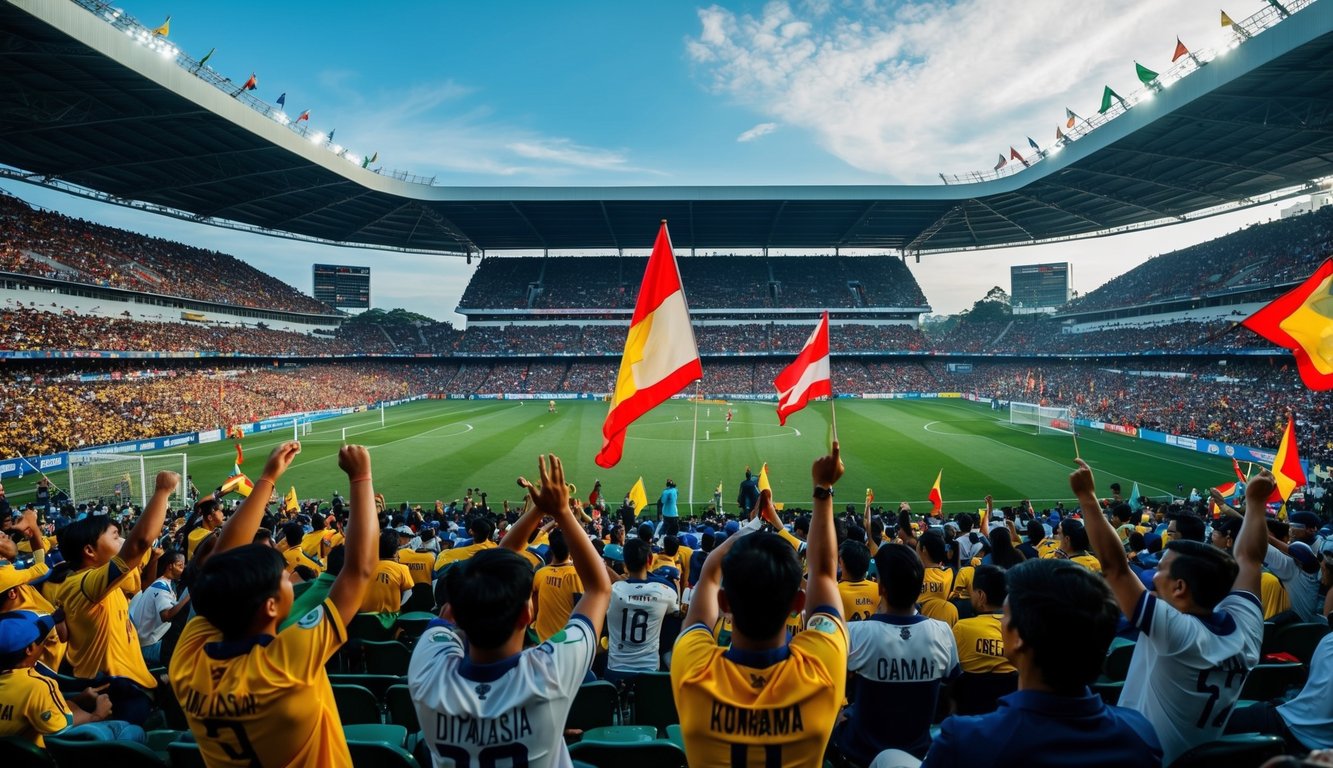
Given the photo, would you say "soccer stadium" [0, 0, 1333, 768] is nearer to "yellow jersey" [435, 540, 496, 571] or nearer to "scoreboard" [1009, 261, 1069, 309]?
"yellow jersey" [435, 540, 496, 571]

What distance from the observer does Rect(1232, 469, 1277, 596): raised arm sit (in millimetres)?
3496

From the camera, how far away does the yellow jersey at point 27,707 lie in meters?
3.31

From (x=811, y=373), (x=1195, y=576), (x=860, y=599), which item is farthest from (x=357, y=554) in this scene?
(x=811, y=373)

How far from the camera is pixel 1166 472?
26.3 m

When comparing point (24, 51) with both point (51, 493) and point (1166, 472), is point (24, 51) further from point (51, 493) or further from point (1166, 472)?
point (1166, 472)

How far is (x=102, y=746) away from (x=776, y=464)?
85.0 feet

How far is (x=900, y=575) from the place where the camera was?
352 centimetres

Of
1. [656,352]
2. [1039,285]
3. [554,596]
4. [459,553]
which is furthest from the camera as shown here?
[1039,285]

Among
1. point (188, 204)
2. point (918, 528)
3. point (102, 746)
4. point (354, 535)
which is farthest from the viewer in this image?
point (188, 204)

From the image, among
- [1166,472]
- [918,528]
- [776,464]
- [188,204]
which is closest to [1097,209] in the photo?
[1166,472]

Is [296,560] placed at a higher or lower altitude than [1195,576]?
lower

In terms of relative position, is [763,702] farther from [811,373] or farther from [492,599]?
[811,373]

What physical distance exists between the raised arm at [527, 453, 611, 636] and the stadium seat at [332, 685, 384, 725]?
2.52 metres

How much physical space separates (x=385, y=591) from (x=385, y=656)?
74cm
